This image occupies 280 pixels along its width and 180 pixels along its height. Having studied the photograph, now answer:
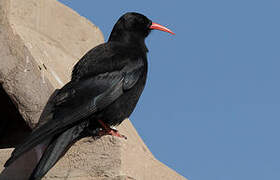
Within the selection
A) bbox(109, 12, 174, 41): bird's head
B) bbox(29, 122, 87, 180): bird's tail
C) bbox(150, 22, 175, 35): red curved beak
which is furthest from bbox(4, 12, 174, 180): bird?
bbox(150, 22, 175, 35): red curved beak

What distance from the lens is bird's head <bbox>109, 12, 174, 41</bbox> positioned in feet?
19.1

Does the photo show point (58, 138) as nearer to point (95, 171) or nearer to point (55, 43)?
point (95, 171)

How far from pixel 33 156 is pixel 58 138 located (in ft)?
1.96

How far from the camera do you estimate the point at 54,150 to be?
182 inches

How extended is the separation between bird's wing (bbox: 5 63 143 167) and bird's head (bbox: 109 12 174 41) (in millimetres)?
620

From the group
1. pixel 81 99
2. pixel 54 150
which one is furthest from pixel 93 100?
pixel 54 150

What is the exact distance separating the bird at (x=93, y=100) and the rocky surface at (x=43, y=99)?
13 centimetres

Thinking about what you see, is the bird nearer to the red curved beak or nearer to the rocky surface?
the rocky surface

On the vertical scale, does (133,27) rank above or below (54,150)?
above

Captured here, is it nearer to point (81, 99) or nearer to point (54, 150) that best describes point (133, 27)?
point (81, 99)

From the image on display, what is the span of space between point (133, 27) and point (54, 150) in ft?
5.64

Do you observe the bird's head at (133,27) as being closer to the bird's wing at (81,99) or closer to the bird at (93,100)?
the bird at (93,100)

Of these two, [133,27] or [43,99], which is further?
[133,27]

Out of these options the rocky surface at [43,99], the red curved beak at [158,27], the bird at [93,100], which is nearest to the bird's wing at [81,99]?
the bird at [93,100]
